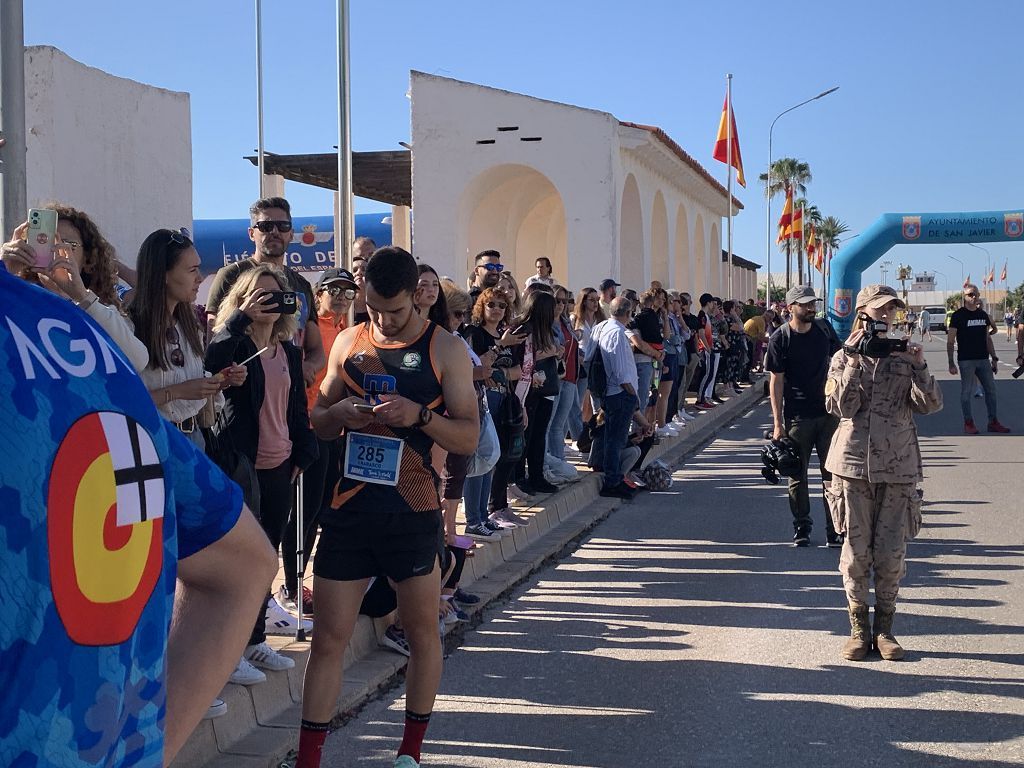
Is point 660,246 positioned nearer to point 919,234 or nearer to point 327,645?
point 919,234

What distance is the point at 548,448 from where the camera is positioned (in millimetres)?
11031

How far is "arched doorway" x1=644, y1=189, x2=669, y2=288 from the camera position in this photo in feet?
88.6

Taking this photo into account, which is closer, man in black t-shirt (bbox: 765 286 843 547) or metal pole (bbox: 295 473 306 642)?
metal pole (bbox: 295 473 306 642)

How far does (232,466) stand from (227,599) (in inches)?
146

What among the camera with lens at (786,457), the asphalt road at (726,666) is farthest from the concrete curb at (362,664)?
the camera with lens at (786,457)

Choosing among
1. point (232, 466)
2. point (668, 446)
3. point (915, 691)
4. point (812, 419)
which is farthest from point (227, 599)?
point (668, 446)

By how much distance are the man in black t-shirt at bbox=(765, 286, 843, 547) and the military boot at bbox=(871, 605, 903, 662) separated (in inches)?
110

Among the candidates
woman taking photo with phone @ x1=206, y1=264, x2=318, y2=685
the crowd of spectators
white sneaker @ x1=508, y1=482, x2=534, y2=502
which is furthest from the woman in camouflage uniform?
white sneaker @ x1=508, y1=482, x2=534, y2=502

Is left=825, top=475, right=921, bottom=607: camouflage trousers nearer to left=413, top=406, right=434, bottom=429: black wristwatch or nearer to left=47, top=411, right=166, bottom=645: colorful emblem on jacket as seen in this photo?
left=413, top=406, right=434, bottom=429: black wristwatch

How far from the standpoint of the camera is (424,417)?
4117 mm

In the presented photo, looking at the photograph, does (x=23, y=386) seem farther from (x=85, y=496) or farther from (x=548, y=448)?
(x=548, y=448)

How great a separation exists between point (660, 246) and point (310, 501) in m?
22.6

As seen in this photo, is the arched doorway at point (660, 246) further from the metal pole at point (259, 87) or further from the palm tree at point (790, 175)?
the palm tree at point (790, 175)

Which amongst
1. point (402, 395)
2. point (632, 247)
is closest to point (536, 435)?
point (402, 395)
